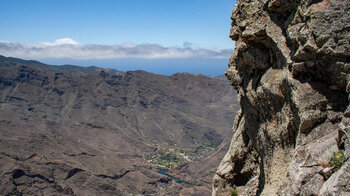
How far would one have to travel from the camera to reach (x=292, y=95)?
1061 cm

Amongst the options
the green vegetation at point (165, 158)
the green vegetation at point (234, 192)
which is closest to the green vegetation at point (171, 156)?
the green vegetation at point (165, 158)

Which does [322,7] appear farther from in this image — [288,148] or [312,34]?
[288,148]

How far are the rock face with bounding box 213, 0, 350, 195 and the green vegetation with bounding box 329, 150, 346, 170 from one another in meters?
0.03

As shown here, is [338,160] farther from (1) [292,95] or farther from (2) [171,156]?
(2) [171,156]

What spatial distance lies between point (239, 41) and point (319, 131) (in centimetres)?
622

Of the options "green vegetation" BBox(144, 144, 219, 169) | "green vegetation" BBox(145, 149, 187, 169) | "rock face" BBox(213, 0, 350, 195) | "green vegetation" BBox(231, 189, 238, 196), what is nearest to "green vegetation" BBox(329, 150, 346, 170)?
"rock face" BBox(213, 0, 350, 195)

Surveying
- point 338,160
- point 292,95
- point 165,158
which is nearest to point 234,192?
point 292,95

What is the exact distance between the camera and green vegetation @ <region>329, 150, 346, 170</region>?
26.5 feet

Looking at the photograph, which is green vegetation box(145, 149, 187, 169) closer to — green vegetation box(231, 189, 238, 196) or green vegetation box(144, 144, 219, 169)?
green vegetation box(144, 144, 219, 169)

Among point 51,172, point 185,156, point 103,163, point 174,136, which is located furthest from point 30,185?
point 174,136

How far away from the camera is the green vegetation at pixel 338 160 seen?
8.09m

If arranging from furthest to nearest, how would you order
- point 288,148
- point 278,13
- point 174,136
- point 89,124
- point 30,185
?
point 174,136
point 89,124
point 30,185
point 278,13
point 288,148

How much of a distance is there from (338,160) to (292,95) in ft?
9.80

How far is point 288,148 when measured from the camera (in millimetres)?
11367
